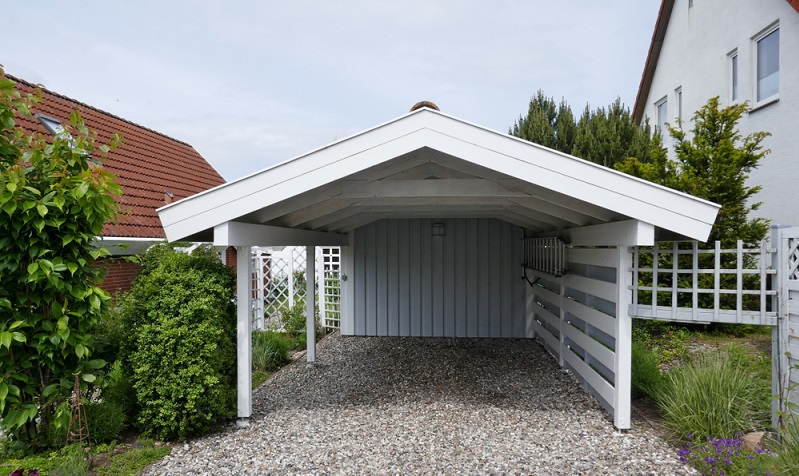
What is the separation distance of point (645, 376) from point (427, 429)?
7.64 ft

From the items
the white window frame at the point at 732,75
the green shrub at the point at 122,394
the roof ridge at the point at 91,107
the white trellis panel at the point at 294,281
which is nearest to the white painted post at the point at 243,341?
the green shrub at the point at 122,394

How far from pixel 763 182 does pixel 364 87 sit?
982cm

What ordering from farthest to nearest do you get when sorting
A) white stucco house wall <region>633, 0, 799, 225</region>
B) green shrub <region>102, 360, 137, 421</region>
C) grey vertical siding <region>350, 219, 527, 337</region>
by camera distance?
1. grey vertical siding <region>350, 219, 527, 337</region>
2. white stucco house wall <region>633, 0, 799, 225</region>
3. green shrub <region>102, 360, 137, 421</region>

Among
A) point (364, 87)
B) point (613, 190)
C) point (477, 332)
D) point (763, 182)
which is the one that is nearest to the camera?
point (613, 190)

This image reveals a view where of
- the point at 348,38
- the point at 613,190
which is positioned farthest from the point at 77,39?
the point at 613,190

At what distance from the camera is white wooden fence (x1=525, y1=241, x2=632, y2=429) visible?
4.02 metres

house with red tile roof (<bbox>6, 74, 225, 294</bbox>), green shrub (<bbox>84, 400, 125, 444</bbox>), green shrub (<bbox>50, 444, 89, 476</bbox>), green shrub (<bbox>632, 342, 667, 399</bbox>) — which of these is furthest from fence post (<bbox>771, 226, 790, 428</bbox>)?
house with red tile roof (<bbox>6, 74, 225, 294</bbox>)

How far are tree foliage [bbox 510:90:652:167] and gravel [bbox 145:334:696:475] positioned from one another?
278 inches

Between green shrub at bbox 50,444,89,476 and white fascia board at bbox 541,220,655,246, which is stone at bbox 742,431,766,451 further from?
green shrub at bbox 50,444,89,476

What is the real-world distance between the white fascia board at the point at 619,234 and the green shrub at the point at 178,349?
3.40 metres

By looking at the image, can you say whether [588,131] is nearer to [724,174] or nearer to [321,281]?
[724,174]

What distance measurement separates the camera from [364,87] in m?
13.9

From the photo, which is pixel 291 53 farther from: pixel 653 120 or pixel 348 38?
pixel 653 120

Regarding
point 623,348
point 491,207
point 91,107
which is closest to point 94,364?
point 623,348
